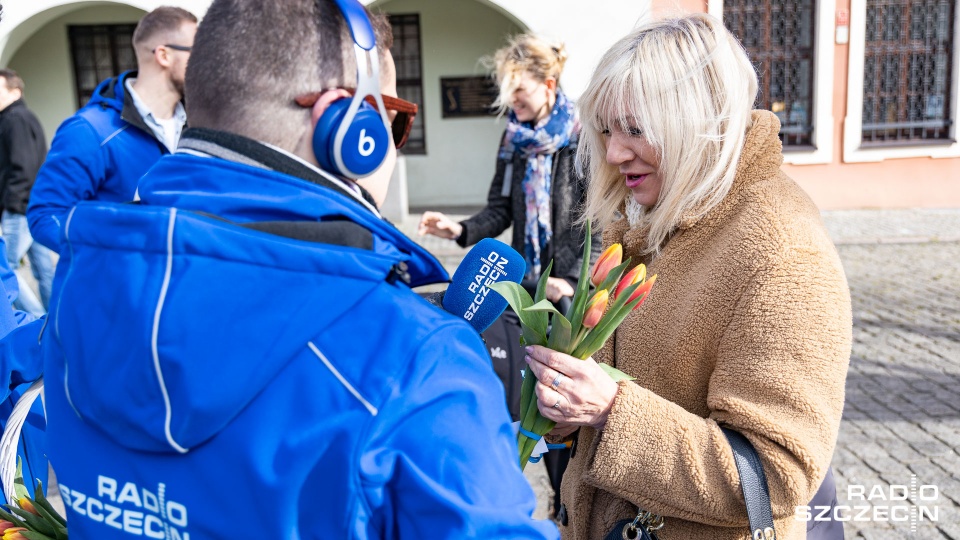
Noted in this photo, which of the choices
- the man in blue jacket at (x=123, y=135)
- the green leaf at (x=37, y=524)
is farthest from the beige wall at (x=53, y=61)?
the green leaf at (x=37, y=524)

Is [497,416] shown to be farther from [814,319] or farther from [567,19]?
[567,19]

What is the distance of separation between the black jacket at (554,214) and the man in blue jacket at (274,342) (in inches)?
99.7

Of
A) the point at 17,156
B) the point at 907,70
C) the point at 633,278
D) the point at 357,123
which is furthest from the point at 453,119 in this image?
the point at 357,123

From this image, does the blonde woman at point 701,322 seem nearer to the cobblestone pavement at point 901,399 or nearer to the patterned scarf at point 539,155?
the patterned scarf at point 539,155

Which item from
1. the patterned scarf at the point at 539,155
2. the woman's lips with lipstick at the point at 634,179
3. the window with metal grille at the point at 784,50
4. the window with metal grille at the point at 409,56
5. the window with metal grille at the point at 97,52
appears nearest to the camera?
the woman's lips with lipstick at the point at 634,179

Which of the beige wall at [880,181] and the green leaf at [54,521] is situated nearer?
the green leaf at [54,521]

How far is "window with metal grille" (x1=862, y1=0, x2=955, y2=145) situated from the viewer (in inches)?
504

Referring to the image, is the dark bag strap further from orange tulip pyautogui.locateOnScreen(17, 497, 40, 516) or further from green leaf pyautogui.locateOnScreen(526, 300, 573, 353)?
orange tulip pyautogui.locateOnScreen(17, 497, 40, 516)

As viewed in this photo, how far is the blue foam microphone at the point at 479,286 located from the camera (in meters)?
1.17

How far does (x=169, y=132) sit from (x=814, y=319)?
3.04 meters

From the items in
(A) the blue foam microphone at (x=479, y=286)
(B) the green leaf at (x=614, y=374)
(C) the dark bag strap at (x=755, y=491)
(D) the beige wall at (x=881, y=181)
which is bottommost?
(D) the beige wall at (x=881, y=181)

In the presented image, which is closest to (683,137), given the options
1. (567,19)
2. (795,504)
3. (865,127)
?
(795,504)

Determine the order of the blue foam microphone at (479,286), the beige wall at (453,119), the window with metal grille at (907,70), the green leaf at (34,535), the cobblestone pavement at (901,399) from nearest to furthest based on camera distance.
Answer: the blue foam microphone at (479,286), the green leaf at (34,535), the cobblestone pavement at (901,399), the window with metal grille at (907,70), the beige wall at (453,119)

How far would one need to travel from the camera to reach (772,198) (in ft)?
5.52
